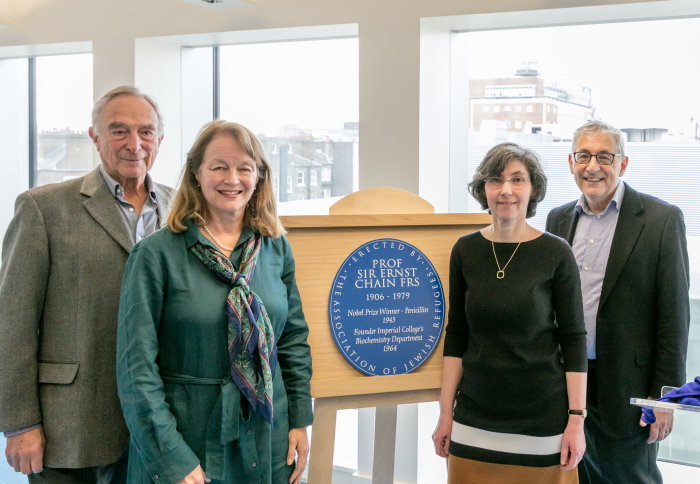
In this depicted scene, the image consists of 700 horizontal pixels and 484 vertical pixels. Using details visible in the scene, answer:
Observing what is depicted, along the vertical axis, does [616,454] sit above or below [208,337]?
below

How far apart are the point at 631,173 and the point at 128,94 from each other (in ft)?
7.25

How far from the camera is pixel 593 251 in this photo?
2438mm

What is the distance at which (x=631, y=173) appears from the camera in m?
3.23

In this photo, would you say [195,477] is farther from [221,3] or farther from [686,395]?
[221,3]

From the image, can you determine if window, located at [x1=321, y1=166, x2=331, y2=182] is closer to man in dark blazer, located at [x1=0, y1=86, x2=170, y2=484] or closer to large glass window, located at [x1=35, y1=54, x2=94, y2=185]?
large glass window, located at [x1=35, y1=54, x2=94, y2=185]

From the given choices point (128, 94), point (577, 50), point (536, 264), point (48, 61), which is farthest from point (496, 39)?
point (48, 61)

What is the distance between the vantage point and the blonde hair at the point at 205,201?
199 centimetres

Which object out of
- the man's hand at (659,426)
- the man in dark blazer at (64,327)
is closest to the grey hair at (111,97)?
the man in dark blazer at (64,327)

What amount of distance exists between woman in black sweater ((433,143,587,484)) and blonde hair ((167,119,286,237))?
670 millimetres

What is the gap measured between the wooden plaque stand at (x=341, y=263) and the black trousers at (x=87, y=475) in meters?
0.61

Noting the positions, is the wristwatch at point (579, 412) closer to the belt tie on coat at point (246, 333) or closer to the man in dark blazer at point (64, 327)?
the belt tie on coat at point (246, 333)

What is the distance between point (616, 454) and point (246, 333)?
4.43 feet

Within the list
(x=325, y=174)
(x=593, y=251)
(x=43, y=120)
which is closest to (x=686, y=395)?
(x=593, y=251)

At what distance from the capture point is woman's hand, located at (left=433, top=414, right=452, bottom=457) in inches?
90.7
